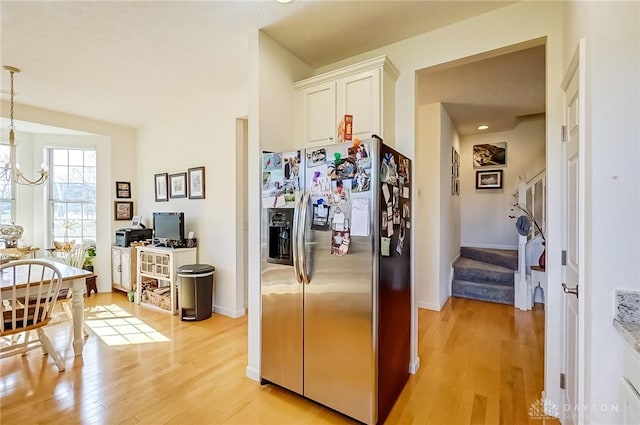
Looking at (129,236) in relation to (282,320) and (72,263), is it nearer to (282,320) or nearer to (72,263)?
(72,263)

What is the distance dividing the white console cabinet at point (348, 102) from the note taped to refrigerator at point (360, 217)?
690mm

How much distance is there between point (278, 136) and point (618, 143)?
Result: 6.58ft

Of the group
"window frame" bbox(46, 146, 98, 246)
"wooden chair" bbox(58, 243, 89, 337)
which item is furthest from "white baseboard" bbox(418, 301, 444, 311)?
"window frame" bbox(46, 146, 98, 246)

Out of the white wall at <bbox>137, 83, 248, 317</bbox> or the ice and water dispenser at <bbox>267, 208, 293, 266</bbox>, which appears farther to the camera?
the white wall at <bbox>137, 83, 248, 317</bbox>

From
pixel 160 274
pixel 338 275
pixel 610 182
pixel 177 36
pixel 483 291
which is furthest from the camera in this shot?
pixel 483 291

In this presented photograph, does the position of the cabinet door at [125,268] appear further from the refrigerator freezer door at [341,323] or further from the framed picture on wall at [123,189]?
the refrigerator freezer door at [341,323]

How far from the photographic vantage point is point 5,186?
180 inches

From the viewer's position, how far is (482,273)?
14.6 ft

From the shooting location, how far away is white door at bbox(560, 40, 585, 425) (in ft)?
4.35

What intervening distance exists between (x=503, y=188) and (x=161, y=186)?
6013 mm

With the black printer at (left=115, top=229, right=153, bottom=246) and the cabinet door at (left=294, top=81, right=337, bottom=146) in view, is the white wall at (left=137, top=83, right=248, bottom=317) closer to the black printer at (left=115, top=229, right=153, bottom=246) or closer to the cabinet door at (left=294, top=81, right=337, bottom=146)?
the black printer at (left=115, top=229, right=153, bottom=246)

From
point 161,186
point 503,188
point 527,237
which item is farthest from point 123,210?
point 503,188

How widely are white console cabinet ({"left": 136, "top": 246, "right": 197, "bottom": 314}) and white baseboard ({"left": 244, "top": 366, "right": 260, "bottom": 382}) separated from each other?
187 centimetres

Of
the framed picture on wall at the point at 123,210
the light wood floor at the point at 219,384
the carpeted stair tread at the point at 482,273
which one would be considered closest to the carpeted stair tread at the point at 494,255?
the carpeted stair tread at the point at 482,273
